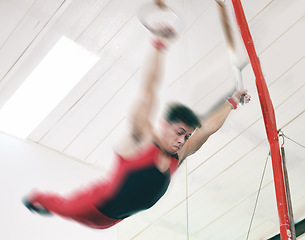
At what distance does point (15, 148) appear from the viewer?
311 cm

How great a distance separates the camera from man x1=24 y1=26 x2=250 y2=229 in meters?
1.48

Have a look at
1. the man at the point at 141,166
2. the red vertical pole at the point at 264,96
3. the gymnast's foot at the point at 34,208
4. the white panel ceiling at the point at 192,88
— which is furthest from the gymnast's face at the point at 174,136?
the white panel ceiling at the point at 192,88

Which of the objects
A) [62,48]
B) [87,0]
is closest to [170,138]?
[87,0]

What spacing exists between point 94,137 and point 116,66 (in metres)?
0.60

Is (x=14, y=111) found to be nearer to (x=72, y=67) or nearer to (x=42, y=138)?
(x=42, y=138)

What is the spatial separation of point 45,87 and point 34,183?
612mm

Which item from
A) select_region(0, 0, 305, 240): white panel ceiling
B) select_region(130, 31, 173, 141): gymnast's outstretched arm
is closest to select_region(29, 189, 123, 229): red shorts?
select_region(130, 31, 173, 141): gymnast's outstretched arm

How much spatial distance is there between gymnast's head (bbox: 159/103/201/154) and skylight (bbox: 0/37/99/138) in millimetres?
1413

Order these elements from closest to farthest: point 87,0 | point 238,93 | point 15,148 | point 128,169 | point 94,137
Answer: point 128,169, point 238,93, point 87,0, point 15,148, point 94,137

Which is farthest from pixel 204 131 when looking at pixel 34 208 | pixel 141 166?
pixel 34 208

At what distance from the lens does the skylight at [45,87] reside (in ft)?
9.48

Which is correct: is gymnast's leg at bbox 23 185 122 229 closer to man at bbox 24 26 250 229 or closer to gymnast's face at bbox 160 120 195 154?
man at bbox 24 26 250 229

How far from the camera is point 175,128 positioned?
157 cm

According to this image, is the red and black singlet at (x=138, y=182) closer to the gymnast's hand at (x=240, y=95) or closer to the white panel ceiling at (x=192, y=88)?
the gymnast's hand at (x=240, y=95)
